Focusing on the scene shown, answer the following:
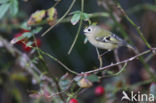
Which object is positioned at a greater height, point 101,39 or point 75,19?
point 75,19

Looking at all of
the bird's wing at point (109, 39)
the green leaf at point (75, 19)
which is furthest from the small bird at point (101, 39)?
the green leaf at point (75, 19)

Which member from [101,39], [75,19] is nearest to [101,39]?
[101,39]

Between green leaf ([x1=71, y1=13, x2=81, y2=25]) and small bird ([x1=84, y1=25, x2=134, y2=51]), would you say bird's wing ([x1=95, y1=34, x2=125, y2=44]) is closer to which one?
small bird ([x1=84, y1=25, x2=134, y2=51])

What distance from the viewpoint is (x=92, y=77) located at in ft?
3.84

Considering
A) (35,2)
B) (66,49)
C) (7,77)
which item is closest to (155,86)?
(66,49)

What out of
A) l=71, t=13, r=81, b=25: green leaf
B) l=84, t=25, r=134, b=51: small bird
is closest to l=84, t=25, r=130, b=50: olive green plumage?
l=84, t=25, r=134, b=51: small bird

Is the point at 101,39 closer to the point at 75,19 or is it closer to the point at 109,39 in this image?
the point at 109,39

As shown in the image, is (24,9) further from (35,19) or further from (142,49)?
(35,19)

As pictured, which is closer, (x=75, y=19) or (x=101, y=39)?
(x=75, y=19)

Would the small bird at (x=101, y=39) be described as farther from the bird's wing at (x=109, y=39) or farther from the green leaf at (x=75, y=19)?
the green leaf at (x=75, y=19)

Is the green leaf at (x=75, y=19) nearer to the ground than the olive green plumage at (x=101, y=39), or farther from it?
farther from it

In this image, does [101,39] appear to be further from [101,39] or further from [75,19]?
[75,19]

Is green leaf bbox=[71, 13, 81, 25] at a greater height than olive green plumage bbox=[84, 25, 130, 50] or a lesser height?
greater

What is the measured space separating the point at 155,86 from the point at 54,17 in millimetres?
570
